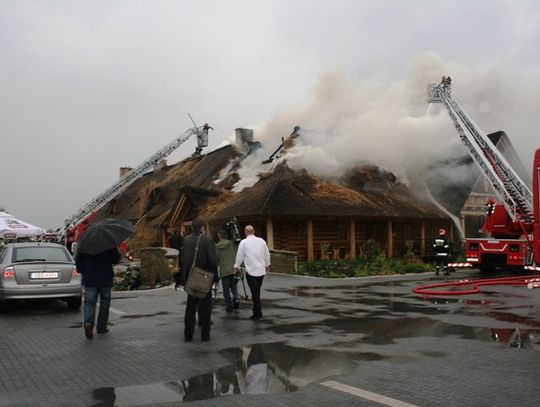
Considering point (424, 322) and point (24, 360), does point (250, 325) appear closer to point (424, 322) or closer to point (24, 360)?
point (424, 322)

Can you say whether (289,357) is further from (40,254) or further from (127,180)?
(127,180)

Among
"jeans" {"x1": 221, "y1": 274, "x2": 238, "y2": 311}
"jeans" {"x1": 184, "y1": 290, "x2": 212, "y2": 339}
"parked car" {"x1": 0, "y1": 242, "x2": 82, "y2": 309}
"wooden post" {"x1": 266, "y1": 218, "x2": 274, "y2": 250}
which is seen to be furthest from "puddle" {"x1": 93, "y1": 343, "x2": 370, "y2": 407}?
"wooden post" {"x1": 266, "y1": 218, "x2": 274, "y2": 250}

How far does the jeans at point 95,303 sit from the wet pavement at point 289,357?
28cm

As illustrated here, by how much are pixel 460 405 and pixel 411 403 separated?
40 cm

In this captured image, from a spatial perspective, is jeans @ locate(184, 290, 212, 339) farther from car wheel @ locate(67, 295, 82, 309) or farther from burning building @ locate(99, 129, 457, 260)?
burning building @ locate(99, 129, 457, 260)

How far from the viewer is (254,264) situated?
983cm

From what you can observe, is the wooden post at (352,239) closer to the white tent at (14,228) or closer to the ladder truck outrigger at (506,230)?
the ladder truck outrigger at (506,230)

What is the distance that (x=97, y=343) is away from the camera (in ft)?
26.4

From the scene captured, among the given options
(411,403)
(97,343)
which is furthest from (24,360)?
(411,403)

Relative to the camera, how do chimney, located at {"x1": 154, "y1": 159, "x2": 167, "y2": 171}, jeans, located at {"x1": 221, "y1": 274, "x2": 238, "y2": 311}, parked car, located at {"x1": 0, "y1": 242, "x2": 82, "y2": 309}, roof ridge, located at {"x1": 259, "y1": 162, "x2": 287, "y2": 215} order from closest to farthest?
jeans, located at {"x1": 221, "y1": 274, "x2": 238, "y2": 311}, parked car, located at {"x1": 0, "y1": 242, "x2": 82, "y2": 309}, roof ridge, located at {"x1": 259, "y1": 162, "x2": 287, "y2": 215}, chimney, located at {"x1": 154, "y1": 159, "x2": 167, "y2": 171}

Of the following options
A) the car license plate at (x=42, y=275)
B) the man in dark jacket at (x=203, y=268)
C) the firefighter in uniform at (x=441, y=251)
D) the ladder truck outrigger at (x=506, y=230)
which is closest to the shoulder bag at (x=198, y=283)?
the man in dark jacket at (x=203, y=268)

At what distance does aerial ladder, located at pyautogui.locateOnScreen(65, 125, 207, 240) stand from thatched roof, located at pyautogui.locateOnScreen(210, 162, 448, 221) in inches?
878

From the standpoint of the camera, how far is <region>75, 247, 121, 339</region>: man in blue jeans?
8.62 meters

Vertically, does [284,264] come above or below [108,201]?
below
